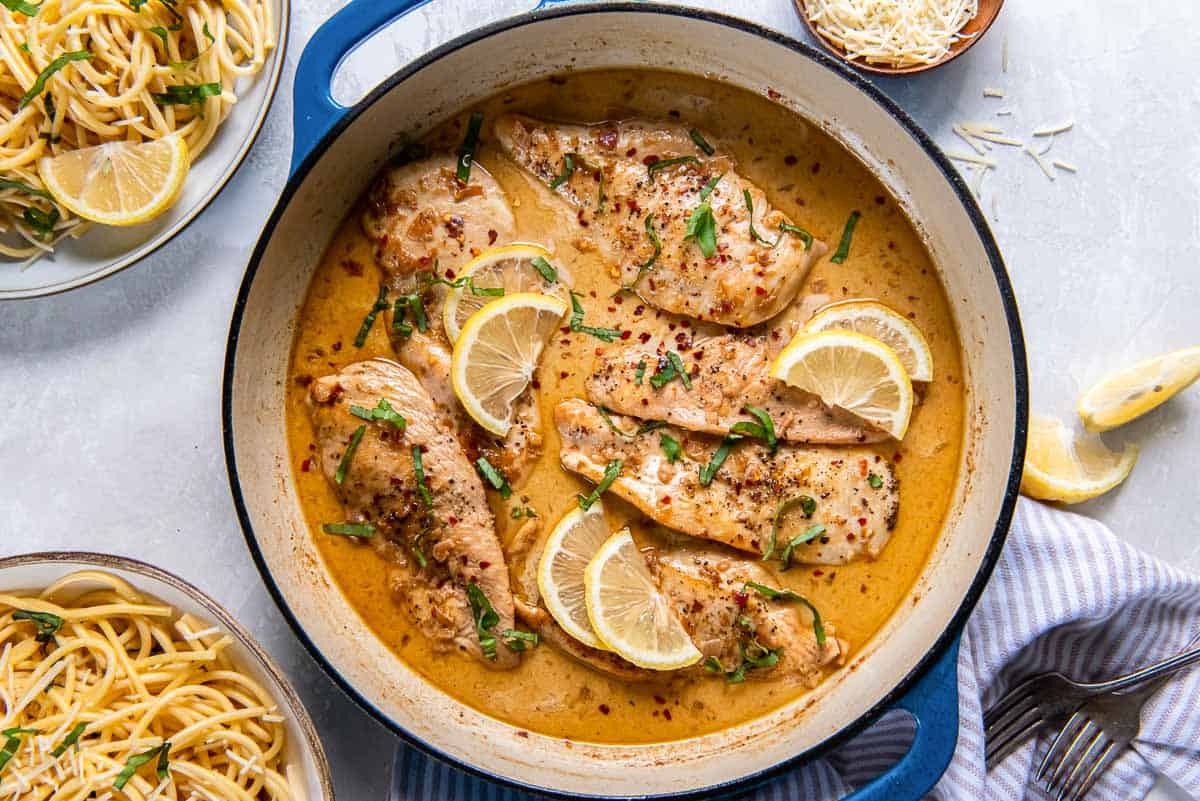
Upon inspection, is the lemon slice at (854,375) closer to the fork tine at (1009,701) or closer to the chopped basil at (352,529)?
the fork tine at (1009,701)

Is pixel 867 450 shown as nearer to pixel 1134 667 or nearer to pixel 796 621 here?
pixel 796 621

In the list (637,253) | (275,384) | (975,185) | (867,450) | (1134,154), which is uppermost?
(1134,154)

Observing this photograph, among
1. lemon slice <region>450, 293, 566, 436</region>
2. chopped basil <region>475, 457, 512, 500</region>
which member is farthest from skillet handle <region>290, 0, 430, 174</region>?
chopped basil <region>475, 457, 512, 500</region>

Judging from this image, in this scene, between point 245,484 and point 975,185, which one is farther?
point 975,185

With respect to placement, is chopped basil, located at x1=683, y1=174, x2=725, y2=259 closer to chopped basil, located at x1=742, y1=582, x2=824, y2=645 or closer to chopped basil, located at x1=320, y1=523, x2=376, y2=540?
chopped basil, located at x1=742, y1=582, x2=824, y2=645

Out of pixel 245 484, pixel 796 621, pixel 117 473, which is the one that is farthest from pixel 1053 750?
pixel 117 473

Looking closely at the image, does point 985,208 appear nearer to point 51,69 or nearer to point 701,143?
point 701,143
